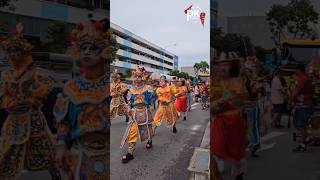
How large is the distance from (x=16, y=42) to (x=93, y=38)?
18.0 inches

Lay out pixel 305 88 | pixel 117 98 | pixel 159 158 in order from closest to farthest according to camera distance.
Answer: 1. pixel 305 88
2. pixel 159 158
3. pixel 117 98

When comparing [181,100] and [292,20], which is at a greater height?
[292,20]

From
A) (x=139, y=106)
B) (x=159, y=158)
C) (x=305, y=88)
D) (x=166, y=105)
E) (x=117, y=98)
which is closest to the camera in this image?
(x=305, y=88)

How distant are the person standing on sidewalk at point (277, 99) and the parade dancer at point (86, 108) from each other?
3.42 ft

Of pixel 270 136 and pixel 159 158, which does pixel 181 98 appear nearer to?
pixel 159 158

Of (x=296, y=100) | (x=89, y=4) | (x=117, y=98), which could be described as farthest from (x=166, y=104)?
(x=296, y=100)

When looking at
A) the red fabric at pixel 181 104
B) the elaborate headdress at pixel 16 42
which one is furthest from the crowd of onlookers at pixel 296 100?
the red fabric at pixel 181 104

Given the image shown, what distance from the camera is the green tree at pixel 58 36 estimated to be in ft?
7.18

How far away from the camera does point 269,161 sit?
195 cm

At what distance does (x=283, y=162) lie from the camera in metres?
1.94

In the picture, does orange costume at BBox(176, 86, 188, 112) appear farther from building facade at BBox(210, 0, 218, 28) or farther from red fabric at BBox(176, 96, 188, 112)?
building facade at BBox(210, 0, 218, 28)

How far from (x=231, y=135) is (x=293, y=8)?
741 mm

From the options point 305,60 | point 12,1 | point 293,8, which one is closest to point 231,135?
point 305,60

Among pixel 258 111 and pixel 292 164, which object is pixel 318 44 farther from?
pixel 292 164
